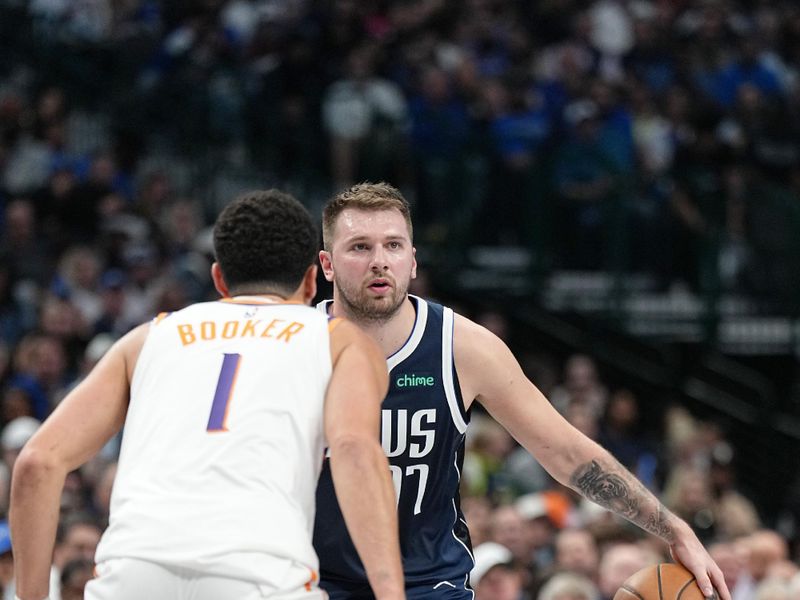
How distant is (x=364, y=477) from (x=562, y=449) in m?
1.52

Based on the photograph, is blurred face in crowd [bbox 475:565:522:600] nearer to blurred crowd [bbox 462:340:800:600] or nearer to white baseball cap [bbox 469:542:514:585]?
blurred crowd [bbox 462:340:800:600]

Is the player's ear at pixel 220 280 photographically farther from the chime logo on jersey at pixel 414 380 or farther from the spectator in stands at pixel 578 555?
the spectator in stands at pixel 578 555

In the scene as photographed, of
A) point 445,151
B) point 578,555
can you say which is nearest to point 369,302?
point 578,555

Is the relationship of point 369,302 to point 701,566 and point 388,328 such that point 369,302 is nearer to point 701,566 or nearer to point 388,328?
point 388,328

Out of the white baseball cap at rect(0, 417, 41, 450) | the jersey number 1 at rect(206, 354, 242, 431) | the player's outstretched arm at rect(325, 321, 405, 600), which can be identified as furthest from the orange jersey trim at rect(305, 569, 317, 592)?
the white baseball cap at rect(0, 417, 41, 450)

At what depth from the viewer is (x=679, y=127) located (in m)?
16.5

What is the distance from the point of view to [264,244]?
4.41m

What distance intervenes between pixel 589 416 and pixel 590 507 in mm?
1231

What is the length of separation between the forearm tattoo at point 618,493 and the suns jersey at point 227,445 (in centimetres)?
154

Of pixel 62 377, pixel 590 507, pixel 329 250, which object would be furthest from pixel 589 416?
pixel 329 250

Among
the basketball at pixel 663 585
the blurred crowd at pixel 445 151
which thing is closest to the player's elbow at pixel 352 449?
the basketball at pixel 663 585

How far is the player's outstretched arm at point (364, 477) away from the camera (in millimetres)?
4023

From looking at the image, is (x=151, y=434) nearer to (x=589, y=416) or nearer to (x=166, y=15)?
(x=589, y=416)

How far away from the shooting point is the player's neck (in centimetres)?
566
